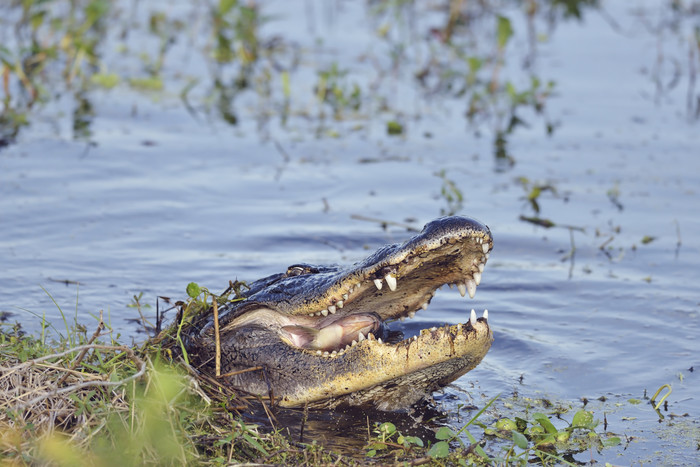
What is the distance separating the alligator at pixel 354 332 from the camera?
11.9 ft

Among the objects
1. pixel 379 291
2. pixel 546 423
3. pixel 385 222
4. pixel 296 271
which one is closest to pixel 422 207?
pixel 385 222

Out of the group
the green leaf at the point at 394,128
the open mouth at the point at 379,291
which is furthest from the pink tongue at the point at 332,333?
the green leaf at the point at 394,128

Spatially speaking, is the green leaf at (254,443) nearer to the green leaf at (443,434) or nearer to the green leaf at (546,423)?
the green leaf at (443,434)

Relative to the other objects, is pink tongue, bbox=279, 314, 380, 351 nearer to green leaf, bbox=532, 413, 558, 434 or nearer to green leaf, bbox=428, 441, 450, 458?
green leaf, bbox=428, 441, 450, 458

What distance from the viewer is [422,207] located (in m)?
7.19

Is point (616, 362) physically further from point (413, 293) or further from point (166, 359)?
point (166, 359)

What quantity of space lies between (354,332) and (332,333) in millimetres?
101

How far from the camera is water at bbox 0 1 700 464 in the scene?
5.15 metres

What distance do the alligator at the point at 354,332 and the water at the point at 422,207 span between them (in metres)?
0.34

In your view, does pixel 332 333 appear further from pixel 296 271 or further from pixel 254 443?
pixel 254 443

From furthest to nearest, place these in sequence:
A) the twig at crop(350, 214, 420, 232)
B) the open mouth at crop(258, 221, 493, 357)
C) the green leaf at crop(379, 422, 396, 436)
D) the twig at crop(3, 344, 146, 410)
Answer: the twig at crop(350, 214, 420, 232), the green leaf at crop(379, 422, 396, 436), the open mouth at crop(258, 221, 493, 357), the twig at crop(3, 344, 146, 410)

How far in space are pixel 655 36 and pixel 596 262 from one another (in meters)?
6.60

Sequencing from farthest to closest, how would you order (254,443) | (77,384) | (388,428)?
(388,428), (254,443), (77,384)

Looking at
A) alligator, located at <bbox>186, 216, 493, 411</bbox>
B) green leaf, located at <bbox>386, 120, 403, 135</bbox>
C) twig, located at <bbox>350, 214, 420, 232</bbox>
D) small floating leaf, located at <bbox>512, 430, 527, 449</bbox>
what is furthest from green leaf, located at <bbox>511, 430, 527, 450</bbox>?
green leaf, located at <bbox>386, 120, 403, 135</bbox>
